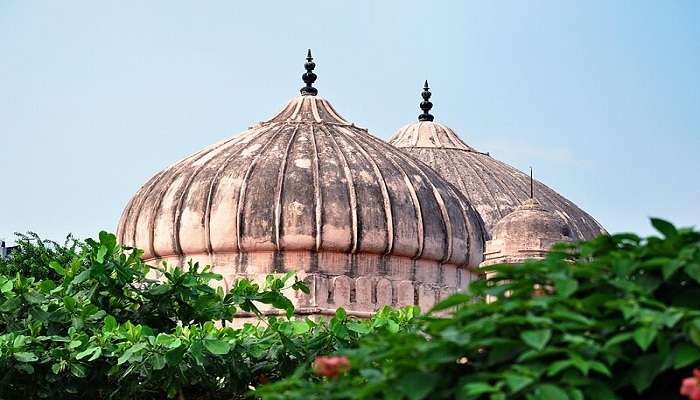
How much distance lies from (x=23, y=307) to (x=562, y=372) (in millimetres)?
10738

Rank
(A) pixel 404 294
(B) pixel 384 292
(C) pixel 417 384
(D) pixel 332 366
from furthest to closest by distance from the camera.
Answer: (A) pixel 404 294, (B) pixel 384 292, (D) pixel 332 366, (C) pixel 417 384

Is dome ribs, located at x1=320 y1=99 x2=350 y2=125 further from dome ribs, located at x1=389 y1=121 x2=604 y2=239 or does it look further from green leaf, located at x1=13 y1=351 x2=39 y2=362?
green leaf, located at x1=13 y1=351 x2=39 y2=362

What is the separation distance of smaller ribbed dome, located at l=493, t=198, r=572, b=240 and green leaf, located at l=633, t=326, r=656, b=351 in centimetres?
1347

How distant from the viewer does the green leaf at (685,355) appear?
19.2 ft

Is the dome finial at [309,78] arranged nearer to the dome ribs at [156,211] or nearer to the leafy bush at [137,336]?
the dome ribs at [156,211]

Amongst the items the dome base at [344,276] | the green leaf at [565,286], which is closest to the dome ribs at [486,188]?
the dome base at [344,276]

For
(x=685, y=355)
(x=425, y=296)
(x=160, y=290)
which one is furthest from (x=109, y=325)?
(x=685, y=355)

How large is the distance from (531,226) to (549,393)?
45.3 feet

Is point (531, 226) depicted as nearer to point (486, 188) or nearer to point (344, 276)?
point (344, 276)

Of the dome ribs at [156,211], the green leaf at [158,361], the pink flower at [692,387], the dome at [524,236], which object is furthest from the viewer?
the dome ribs at [156,211]

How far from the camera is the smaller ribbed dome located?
19.4m

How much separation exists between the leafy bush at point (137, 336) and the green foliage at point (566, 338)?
26.8 feet

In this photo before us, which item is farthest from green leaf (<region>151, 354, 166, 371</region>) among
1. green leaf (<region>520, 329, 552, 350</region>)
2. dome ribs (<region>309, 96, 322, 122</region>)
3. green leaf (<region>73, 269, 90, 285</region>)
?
dome ribs (<region>309, 96, 322, 122</region>)

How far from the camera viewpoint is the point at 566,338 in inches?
233
